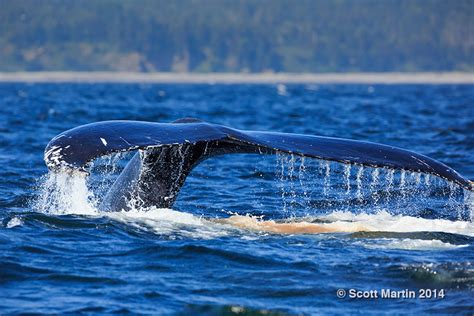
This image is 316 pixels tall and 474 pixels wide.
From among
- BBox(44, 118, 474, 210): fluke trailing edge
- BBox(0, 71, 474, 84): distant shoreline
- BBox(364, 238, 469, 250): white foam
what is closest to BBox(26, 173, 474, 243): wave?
BBox(364, 238, 469, 250): white foam

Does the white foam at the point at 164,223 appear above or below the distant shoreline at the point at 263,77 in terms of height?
below

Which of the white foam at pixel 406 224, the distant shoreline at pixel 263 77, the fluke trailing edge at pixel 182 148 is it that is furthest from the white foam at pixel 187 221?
the distant shoreline at pixel 263 77

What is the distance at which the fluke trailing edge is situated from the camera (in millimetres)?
6816

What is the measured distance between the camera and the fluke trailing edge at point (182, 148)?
6816 mm

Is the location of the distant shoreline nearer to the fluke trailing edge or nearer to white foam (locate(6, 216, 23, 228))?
white foam (locate(6, 216, 23, 228))

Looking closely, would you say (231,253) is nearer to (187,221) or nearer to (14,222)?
(187,221)

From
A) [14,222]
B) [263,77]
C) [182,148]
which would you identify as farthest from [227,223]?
[263,77]

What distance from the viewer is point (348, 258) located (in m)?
7.50

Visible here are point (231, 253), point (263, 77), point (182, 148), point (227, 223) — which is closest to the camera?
point (231, 253)

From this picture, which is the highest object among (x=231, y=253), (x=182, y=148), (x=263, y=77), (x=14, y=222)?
(x=263, y=77)

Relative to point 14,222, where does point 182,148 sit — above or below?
above

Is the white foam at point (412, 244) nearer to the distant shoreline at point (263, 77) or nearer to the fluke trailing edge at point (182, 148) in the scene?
the fluke trailing edge at point (182, 148)

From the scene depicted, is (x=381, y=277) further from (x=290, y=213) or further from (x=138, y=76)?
(x=138, y=76)

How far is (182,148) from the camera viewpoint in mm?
7941
